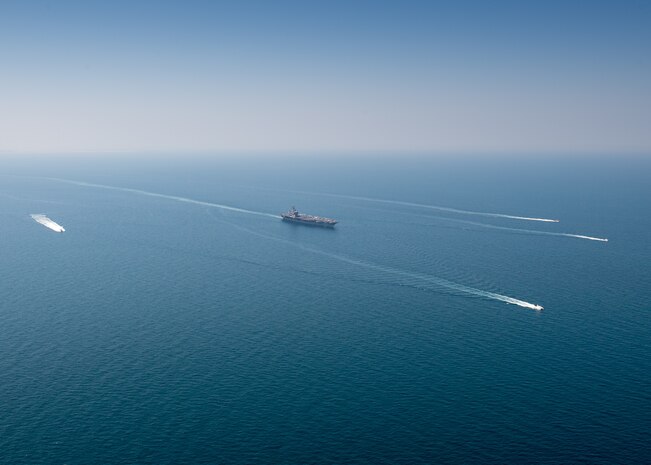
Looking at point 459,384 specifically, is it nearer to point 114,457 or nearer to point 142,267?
point 114,457

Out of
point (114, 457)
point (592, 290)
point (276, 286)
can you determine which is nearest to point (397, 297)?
point (276, 286)

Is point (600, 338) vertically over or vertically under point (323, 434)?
over

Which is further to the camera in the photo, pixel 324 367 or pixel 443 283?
pixel 443 283

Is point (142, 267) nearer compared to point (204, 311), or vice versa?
point (204, 311)

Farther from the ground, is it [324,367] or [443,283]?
[443,283]

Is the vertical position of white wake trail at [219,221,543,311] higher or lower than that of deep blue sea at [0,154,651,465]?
higher

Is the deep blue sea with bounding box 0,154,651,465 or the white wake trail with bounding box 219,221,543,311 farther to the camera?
the white wake trail with bounding box 219,221,543,311

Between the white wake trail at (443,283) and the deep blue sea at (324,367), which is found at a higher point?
the white wake trail at (443,283)

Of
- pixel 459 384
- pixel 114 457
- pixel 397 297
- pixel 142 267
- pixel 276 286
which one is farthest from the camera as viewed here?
pixel 142 267

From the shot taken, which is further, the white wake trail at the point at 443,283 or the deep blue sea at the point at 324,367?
the white wake trail at the point at 443,283

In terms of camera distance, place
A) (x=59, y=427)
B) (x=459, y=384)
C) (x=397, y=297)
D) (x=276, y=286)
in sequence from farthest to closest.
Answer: (x=276, y=286) < (x=397, y=297) < (x=459, y=384) < (x=59, y=427)

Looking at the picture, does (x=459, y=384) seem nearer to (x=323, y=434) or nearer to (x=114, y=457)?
(x=323, y=434)
